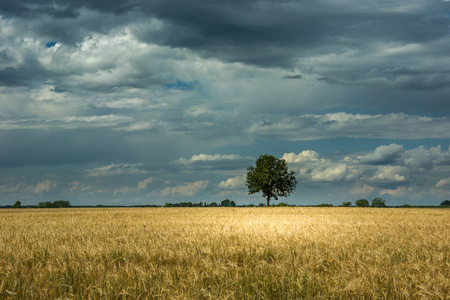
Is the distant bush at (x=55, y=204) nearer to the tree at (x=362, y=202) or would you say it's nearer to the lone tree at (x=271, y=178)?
the lone tree at (x=271, y=178)

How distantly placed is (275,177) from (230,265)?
67.1 m

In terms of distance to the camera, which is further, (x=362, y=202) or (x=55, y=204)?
(x=362, y=202)

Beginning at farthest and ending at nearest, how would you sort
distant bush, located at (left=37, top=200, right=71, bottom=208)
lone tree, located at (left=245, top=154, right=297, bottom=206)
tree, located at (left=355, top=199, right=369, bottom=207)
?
tree, located at (left=355, top=199, right=369, bottom=207) → distant bush, located at (left=37, top=200, right=71, bottom=208) → lone tree, located at (left=245, top=154, right=297, bottom=206)

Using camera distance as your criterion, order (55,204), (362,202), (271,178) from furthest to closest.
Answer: (362,202), (55,204), (271,178)

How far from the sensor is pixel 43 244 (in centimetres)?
1243

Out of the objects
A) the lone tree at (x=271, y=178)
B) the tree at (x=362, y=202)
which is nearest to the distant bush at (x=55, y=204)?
the lone tree at (x=271, y=178)

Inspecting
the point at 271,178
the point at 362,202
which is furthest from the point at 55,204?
the point at 362,202

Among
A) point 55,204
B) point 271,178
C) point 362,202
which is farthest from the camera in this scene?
point 362,202

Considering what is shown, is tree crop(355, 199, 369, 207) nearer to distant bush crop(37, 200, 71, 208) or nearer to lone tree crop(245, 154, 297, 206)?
lone tree crop(245, 154, 297, 206)

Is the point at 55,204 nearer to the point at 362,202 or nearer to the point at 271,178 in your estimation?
the point at 271,178

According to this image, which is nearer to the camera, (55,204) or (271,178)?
(271,178)

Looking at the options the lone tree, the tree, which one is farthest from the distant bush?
the tree

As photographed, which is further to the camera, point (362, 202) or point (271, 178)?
point (362, 202)

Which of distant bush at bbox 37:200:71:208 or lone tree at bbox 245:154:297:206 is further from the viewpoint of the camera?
distant bush at bbox 37:200:71:208
